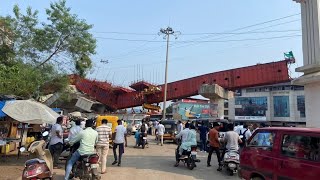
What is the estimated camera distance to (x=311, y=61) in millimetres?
13359

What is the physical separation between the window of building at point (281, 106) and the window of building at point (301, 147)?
75390mm

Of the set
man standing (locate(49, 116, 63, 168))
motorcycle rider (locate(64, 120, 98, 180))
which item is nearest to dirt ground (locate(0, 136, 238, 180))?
man standing (locate(49, 116, 63, 168))

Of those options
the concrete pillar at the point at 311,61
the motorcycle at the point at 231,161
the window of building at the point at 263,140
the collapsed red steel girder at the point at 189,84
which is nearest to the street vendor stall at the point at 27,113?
the motorcycle at the point at 231,161

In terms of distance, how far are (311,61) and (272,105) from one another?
2772 inches

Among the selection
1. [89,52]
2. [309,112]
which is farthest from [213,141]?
[89,52]

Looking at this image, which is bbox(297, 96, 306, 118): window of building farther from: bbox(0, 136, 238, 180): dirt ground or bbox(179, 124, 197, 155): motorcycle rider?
bbox(179, 124, 197, 155): motorcycle rider

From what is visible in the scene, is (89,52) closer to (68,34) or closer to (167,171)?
(68,34)

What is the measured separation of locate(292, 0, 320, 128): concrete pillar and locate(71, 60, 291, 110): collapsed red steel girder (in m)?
13.0

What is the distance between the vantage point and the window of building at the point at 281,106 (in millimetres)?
78725

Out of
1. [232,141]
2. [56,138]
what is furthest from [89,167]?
[232,141]

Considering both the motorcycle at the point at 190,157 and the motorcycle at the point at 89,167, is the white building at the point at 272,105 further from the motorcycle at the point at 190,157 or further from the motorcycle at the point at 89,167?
the motorcycle at the point at 89,167

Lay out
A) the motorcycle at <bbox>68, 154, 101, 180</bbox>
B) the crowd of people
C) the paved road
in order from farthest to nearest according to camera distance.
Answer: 1. the paved road
2. the crowd of people
3. the motorcycle at <bbox>68, 154, 101, 180</bbox>

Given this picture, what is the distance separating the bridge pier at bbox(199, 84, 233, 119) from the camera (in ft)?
93.1

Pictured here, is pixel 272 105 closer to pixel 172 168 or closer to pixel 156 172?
pixel 172 168
